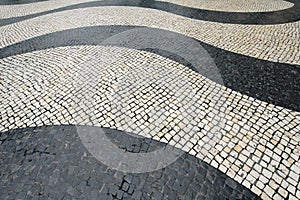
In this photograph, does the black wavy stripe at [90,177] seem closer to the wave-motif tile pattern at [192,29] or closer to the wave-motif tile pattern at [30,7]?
the wave-motif tile pattern at [192,29]

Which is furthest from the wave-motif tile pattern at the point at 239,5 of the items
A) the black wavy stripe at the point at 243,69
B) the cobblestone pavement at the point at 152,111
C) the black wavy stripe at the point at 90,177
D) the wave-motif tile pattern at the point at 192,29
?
the black wavy stripe at the point at 90,177

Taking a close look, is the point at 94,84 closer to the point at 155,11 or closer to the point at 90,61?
the point at 90,61

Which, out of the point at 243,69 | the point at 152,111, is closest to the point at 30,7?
the point at 152,111

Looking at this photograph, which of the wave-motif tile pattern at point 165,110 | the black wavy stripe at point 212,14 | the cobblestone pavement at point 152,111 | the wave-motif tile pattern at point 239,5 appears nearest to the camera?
the cobblestone pavement at point 152,111

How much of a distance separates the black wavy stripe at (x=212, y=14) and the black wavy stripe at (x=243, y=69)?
2.58 meters

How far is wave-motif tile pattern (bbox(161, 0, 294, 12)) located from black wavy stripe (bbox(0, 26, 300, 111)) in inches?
154

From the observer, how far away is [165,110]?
4051mm

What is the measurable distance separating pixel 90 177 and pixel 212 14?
7.82 metres

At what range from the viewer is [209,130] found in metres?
3.62

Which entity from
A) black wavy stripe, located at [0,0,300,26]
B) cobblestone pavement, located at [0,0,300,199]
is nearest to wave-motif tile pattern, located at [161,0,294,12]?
black wavy stripe, located at [0,0,300,26]

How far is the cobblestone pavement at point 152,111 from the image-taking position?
2973 mm

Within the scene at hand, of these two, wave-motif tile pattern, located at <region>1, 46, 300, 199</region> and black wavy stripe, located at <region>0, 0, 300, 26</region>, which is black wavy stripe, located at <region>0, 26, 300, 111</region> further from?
black wavy stripe, located at <region>0, 0, 300, 26</region>

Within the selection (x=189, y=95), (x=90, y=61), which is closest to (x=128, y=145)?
(x=189, y=95)

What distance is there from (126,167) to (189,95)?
2.03 metres
